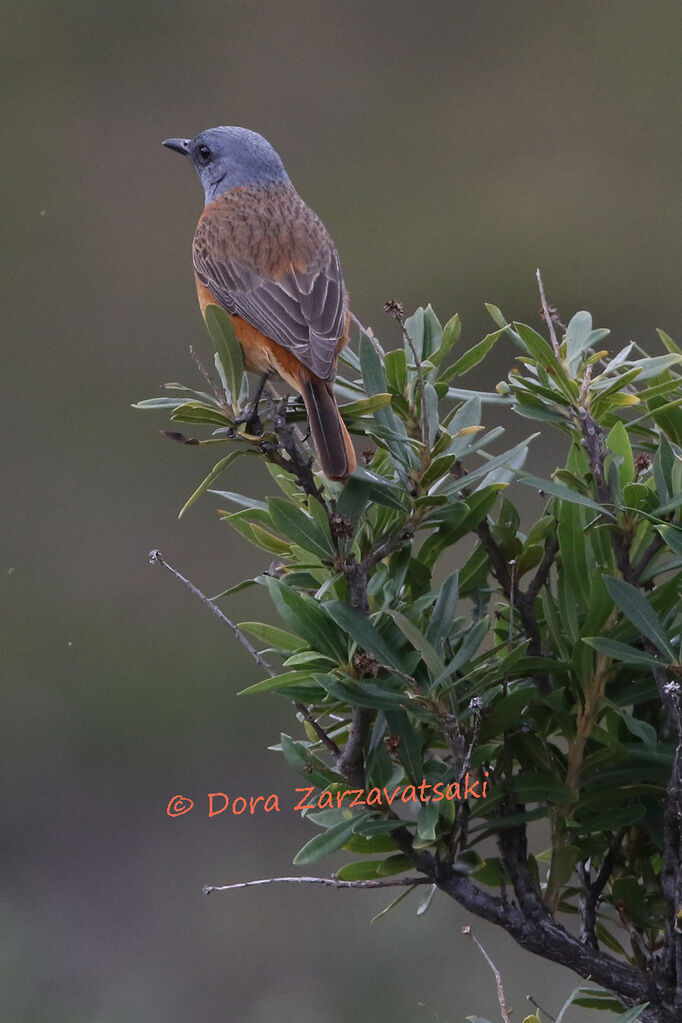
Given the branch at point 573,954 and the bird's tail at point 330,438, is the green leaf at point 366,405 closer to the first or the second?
the bird's tail at point 330,438

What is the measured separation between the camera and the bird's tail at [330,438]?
1678 millimetres

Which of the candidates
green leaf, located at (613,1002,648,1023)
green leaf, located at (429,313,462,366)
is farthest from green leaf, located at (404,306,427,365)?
green leaf, located at (613,1002,648,1023)

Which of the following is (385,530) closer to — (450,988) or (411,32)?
(450,988)

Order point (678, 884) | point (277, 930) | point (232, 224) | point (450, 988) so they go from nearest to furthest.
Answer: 1. point (678, 884)
2. point (232, 224)
3. point (450, 988)
4. point (277, 930)

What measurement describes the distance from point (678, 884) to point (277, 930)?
409 cm

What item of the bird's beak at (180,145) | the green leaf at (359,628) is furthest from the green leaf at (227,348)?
the bird's beak at (180,145)

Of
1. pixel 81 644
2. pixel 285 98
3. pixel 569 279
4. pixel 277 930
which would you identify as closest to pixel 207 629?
pixel 81 644

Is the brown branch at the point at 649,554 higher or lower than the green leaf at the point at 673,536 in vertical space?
lower

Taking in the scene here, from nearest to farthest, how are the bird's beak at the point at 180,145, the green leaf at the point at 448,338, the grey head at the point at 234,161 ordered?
the green leaf at the point at 448,338
the grey head at the point at 234,161
the bird's beak at the point at 180,145

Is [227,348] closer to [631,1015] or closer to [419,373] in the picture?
[419,373]

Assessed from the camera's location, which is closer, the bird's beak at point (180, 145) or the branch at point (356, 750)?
the branch at point (356, 750)

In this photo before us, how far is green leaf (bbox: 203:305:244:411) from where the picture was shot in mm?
1726

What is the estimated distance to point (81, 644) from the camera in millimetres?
6488

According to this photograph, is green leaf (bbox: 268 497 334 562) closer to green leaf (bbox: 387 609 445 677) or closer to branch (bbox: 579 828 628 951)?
green leaf (bbox: 387 609 445 677)
